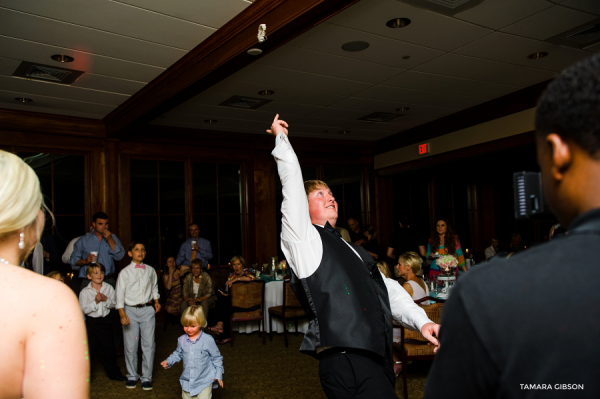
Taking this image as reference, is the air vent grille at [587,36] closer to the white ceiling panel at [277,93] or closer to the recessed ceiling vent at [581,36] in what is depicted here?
the recessed ceiling vent at [581,36]

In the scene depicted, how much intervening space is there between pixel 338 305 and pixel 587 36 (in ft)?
14.0

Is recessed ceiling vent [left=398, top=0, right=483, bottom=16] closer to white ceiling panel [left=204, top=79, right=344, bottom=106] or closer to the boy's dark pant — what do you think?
white ceiling panel [left=204, top=79, right=344, bottom=106]

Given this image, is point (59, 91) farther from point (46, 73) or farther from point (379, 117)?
point (379, 117)

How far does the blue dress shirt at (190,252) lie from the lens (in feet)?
23.9

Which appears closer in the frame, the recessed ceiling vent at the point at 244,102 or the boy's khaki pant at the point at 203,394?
the boy's khaki pant at the point at 203,394

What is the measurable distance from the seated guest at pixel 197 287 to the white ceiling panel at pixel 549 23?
4596 mm

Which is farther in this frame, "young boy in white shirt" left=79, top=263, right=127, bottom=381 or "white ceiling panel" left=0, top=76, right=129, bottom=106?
"white ceiling panel" left=0, top=76, right=129, bottom=106

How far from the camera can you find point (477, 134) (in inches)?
275

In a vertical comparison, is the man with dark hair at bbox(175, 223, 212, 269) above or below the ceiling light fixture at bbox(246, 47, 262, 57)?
below

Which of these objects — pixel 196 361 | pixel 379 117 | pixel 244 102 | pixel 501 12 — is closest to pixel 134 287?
pixel 196 361

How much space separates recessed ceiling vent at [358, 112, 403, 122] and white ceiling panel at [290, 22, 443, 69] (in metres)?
2.14

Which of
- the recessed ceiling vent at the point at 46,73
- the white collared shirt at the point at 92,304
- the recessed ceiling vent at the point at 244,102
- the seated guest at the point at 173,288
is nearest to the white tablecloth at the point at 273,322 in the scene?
the seated guest at the point at 173,288

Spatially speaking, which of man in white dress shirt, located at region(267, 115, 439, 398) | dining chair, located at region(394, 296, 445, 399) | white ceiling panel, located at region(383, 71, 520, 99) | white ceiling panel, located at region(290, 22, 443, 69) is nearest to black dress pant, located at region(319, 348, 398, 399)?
man in white dress shirt, located at region(267, 115, 439, 398)

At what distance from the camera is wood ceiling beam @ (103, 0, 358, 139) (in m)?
3.34
